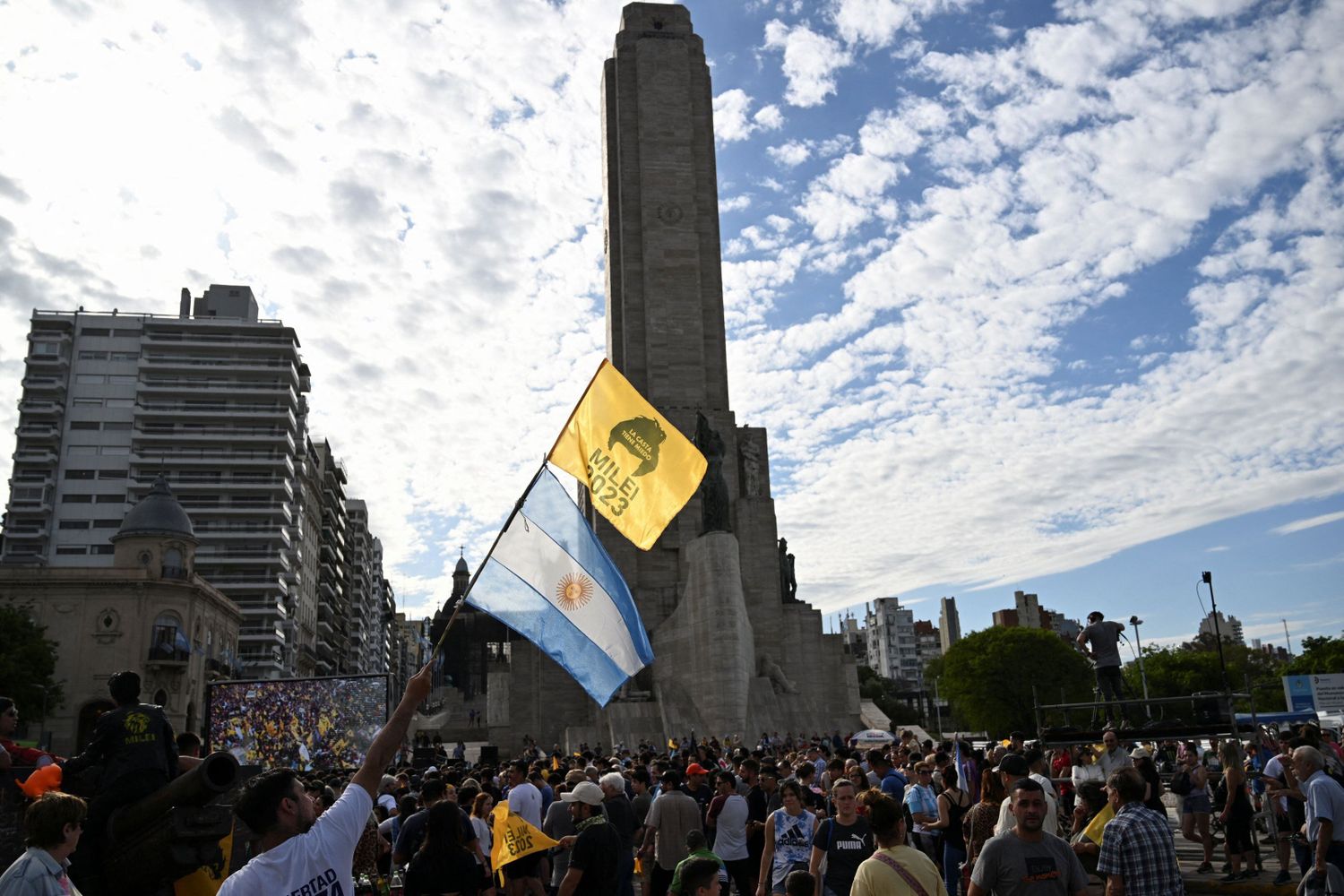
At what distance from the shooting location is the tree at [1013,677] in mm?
59000

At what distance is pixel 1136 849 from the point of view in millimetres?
5082

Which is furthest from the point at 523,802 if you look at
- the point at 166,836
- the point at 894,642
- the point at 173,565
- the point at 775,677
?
the point at 894,642

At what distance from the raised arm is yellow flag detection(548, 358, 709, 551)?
179 inches

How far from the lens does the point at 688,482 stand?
8.91 metres

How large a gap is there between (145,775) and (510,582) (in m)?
4.34

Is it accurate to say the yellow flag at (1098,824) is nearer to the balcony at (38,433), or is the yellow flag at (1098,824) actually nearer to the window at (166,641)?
the window at (166,641)

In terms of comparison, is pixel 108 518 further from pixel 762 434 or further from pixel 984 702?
pixel 984 702

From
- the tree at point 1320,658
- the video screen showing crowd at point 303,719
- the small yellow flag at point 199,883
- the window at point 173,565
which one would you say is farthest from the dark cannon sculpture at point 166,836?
the tree at point 1320,658

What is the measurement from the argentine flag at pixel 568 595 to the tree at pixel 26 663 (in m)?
34.6

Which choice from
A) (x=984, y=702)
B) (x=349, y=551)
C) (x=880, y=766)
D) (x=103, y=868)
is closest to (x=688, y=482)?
(x=880, y=766)

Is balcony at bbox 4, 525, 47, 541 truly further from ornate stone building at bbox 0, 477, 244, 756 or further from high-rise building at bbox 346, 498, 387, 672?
high-rise building at bbox 346, 498, 387, 672

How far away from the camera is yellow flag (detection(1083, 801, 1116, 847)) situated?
6531 millimetres

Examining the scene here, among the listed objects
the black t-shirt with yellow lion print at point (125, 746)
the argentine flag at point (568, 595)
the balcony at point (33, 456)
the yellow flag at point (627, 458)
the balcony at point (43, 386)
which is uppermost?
the balcony at point (43, 386)

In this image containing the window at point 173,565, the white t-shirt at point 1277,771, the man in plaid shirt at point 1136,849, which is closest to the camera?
the man in plaid shirt at point 1136,849
